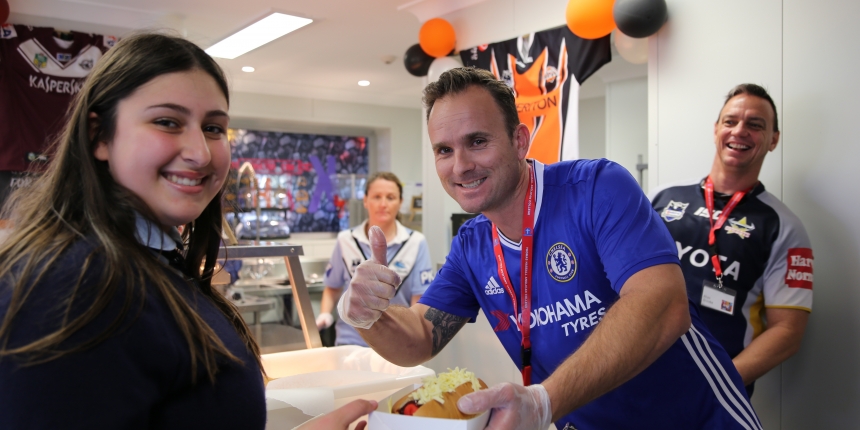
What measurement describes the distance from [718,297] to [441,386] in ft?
5.84

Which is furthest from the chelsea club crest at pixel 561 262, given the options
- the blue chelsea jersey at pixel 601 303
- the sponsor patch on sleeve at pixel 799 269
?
the sponsor patch on sleeve at pixel 799 269

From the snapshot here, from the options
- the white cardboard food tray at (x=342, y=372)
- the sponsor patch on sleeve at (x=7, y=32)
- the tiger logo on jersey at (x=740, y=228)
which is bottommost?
the white cardboard food tray at (x=342, y=372)

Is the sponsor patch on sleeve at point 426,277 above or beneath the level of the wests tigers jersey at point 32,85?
beneath

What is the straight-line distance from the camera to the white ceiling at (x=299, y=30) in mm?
5066

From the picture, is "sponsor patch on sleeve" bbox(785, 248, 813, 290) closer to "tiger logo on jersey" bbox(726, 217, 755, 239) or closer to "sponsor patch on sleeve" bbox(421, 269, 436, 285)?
"tiger logo on jersey" bbox(726, 217, 755, 239)

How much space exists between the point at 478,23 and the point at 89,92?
410 cm

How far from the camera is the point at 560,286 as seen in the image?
1586 millimetres

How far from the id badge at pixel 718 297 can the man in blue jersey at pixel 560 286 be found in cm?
93

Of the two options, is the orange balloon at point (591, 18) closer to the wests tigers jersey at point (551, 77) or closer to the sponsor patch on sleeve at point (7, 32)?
the wests tigers jersey at point (551, 77)

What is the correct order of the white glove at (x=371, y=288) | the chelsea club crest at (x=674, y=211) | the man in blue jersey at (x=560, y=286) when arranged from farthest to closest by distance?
1. the chelsea club crest at (x=674, y=211)
2. the white glove at (x=371, y=288)
3. the man in blue jersey at (x=560, y=286)

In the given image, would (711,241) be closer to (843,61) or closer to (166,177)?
(843,61)

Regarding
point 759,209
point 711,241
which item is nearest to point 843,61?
point 759,209

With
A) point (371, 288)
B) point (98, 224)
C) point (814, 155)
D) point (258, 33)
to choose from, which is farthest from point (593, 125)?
point (98, 224)

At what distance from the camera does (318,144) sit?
31.7ft
